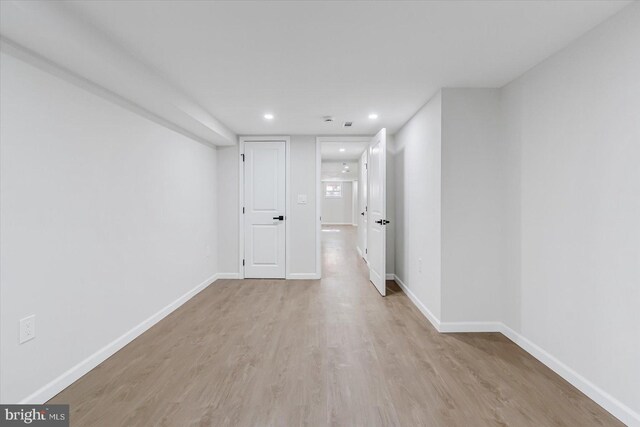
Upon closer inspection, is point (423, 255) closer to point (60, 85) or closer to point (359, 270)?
point (359, 270)

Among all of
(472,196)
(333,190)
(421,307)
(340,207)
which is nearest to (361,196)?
(421,307)

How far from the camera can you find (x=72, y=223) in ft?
7.09

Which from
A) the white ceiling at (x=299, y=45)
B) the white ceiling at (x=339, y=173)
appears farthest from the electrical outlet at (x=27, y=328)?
the white ceiling at (x=339, y=173)

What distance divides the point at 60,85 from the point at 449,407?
325 cm


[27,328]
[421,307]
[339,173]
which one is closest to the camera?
[27,328]

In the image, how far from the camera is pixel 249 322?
10.6 ft

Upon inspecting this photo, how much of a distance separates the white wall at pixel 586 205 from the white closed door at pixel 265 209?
3329 millimetres

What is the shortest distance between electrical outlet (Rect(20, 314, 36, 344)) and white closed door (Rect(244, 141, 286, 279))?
3220mm

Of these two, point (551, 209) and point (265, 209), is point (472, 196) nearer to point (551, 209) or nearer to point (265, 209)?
point (551, 209)

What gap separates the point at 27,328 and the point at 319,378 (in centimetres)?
183

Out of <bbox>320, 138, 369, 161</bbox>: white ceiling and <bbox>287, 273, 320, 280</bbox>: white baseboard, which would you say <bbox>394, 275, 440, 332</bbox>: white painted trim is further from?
<bbox>320, 138, 369, 161</bbox>: white ceiling

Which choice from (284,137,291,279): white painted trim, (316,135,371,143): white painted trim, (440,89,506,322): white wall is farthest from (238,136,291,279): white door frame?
(440,89,506,322): white wall

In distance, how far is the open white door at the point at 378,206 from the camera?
13.3ft

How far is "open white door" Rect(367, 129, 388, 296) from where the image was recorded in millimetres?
4062
